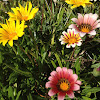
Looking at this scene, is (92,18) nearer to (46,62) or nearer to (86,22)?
(86,22)

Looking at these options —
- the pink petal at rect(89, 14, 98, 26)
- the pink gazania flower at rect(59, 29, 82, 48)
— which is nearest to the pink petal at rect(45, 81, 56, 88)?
the pink gazania flower at rect(59, 29, 82, 48)

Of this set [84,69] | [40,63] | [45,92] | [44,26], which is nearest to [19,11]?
[40,63]

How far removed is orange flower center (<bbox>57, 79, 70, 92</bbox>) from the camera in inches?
44.3

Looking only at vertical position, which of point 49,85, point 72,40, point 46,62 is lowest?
point 49,85

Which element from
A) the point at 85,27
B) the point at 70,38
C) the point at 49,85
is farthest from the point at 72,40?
the point at 49,85

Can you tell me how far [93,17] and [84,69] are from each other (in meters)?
0.67

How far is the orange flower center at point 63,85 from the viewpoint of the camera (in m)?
1.13

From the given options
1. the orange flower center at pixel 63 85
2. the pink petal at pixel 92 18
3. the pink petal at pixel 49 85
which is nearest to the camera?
the pink petal at pixel 49 85

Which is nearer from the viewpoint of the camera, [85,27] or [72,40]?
[85,27]

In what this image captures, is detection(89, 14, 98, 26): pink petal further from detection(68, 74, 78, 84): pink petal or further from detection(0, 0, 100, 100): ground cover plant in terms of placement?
detection(68, 74, 78, 84): pink petal

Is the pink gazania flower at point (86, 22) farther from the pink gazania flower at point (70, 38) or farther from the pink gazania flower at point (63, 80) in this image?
the pink gazania flower at point (63, 80)

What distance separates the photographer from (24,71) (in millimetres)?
1477

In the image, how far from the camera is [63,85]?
114 cm

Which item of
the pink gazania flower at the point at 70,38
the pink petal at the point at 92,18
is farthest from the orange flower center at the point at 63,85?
the pink petal at the point at 92,18
